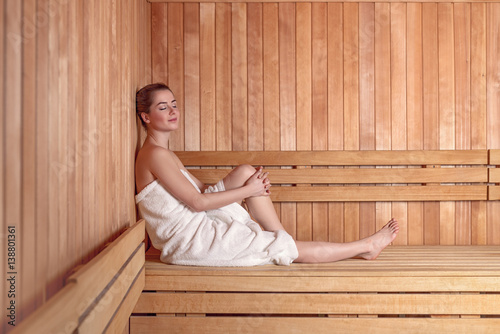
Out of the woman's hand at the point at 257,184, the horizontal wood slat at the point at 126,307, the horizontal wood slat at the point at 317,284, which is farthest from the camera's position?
the woman's hand at the point at 257,184

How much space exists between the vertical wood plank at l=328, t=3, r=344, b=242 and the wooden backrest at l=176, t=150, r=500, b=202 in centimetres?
10

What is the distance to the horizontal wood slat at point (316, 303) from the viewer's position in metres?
2.00

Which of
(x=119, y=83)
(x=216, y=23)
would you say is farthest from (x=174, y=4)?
(x=119, y=83)

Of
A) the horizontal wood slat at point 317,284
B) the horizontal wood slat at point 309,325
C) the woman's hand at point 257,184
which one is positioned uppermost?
the woman's hand at point 257,184

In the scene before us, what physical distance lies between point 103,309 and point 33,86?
602mm

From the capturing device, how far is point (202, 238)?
6.95ft

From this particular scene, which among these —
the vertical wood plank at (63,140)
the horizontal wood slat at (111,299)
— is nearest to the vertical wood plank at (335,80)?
the horizontal wood slat at (111,299)

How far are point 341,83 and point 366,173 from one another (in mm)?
545

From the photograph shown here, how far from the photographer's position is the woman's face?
2.31 meters

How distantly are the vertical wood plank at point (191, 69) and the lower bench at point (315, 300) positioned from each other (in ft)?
3.29

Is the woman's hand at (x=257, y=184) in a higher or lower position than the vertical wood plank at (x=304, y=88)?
lower

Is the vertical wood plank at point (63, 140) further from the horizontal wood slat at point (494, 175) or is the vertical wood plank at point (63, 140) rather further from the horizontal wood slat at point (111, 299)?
the horizontal wood slat at point (494, 175)

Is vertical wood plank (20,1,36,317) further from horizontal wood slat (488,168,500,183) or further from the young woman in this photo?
horizontal wood slat (488,168,500,183)

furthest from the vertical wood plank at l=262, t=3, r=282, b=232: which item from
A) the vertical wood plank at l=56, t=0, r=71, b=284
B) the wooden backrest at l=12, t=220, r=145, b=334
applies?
the vertical wood plank at l=56, t=0, r=71, b=284
